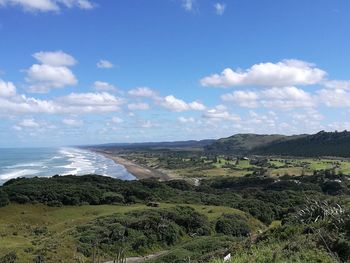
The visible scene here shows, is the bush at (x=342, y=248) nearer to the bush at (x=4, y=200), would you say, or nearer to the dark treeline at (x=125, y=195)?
the dark treeline at (x=125, y=195)

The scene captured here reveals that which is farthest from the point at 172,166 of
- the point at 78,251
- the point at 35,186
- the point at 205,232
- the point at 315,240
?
the point at 315,240

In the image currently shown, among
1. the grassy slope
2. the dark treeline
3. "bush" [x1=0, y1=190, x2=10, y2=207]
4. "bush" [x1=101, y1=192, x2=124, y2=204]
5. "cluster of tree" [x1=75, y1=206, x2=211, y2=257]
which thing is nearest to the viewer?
the grassy slope

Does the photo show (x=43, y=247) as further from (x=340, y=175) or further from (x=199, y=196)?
(x=340, y=175)

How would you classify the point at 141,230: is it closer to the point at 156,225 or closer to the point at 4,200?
the point at 156,225

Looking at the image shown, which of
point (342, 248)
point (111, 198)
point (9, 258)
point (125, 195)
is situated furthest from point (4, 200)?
point (342, 248)

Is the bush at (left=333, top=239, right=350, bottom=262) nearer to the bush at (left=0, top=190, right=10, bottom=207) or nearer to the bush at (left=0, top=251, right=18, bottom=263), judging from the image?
the bush at (left=0, top=251, right=18, bottom=263)

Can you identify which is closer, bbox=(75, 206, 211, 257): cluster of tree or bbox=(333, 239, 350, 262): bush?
bbox=(333, 239, 350, 262): bush

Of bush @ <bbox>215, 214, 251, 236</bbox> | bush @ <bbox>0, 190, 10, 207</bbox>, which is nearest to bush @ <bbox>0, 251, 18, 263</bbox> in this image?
bush @ <bbox>0, 190, 10, 207</bbox>

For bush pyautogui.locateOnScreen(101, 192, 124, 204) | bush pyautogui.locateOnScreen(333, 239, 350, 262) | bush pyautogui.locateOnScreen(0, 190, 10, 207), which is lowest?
bush pyautogui.locateOnScreen(101, 192, 124, 204)

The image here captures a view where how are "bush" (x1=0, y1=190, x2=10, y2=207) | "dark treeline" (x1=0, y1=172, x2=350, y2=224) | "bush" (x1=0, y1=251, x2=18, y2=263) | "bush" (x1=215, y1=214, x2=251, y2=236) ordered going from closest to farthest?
"bush" (x1=0, y1=251, x2=18, y2=263) → "bush" (x1=215, y1=214, x2=251, y2=236) → "bush" (x1=0, y1=190, x2=10, y2=207) → "dark treeline" (x1=0, y1=172, x2=350, y2=224)
